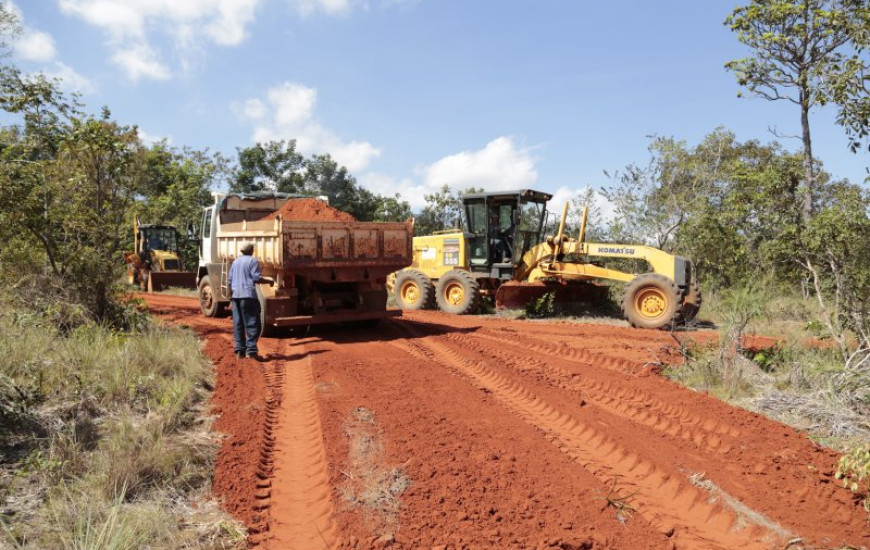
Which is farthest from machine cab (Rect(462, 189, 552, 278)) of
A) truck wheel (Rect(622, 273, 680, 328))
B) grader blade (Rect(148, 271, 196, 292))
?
grader blade (Rect(148, 271, 196, 292))

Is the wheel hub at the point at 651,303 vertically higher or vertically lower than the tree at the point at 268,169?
lower

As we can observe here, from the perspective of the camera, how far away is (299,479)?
4434 millimetres

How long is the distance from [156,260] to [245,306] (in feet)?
52.8

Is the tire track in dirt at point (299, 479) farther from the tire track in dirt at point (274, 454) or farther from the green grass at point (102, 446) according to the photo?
the green grass at point (102, 446)

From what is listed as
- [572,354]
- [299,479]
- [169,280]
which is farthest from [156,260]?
[299,479]

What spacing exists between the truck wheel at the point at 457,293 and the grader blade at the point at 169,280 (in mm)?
10902

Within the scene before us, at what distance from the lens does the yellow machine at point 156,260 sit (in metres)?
21.2

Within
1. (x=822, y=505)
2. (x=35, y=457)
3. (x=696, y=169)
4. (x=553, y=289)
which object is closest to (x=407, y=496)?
(x=35, y=457)

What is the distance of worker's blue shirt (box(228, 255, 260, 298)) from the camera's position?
848 centimetres

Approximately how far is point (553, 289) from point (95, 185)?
31.1 ft

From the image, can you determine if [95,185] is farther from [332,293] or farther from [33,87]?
[332,293]

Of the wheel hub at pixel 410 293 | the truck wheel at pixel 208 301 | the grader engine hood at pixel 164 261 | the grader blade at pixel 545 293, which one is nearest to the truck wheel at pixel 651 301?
the grader blade at pixel 545 293

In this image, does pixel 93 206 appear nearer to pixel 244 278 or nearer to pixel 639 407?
pixel 244 278

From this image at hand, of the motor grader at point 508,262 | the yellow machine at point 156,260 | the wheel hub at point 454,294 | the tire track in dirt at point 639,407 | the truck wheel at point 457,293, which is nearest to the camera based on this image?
the tire track in dirt at point 639,407
